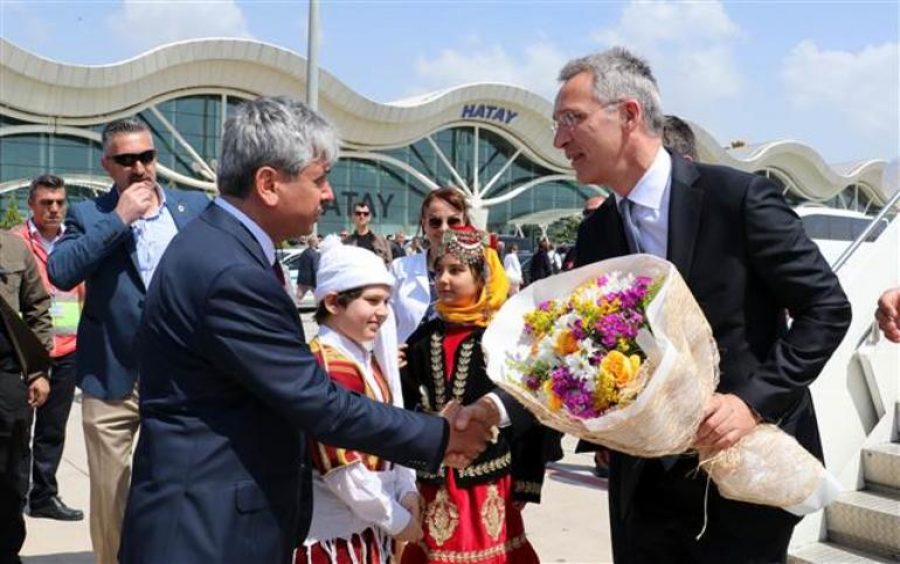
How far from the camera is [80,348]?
374 cm

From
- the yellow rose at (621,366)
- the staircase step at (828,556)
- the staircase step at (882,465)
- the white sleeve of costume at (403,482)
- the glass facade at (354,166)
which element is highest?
the glass facade at (354,166)

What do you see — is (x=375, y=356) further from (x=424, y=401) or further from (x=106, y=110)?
(x=106, y=110)

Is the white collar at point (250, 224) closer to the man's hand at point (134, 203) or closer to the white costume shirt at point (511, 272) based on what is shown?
the man's hand at point (134, 203)

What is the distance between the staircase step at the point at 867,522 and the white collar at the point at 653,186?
2.16 m

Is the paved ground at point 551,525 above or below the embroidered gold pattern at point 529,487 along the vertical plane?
below

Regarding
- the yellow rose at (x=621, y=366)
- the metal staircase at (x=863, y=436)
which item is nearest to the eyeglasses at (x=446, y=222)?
the metal staircase at (x=863, y=436)

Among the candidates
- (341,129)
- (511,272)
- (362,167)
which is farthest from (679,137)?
(362,167)

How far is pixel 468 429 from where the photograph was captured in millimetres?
2660

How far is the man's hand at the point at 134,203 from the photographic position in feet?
11.7

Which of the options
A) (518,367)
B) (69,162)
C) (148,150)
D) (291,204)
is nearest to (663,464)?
(518,367)

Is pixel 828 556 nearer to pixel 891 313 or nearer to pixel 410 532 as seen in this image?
pixel 891 313

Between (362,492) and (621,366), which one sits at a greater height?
(621,366)

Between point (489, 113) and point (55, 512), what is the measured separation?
4654cm

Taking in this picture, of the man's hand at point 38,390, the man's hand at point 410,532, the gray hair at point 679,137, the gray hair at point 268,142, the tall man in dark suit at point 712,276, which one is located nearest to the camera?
the gray hair at point 268,142
